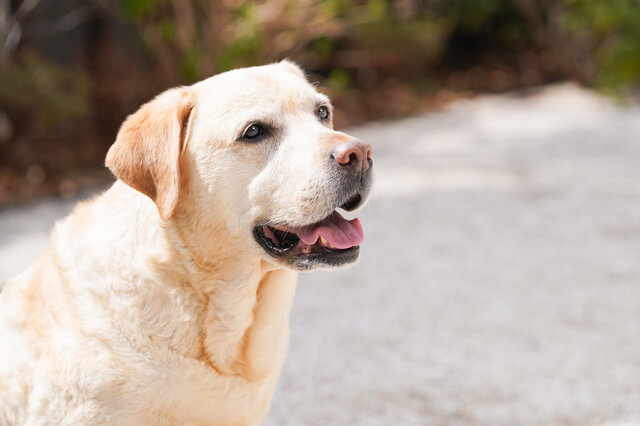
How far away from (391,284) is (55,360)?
3.27 meters

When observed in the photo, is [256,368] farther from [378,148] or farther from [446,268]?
[378,148]

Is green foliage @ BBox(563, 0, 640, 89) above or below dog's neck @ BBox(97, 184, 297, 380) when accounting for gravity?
above

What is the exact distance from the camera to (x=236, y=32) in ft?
27.2

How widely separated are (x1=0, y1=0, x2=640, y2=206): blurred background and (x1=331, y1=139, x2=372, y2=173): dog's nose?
5160 millimetres

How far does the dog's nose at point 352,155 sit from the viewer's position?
6.70 feet

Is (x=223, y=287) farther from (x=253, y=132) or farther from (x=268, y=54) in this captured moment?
(x=268, y=54)

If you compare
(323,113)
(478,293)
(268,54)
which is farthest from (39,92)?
(323,113)

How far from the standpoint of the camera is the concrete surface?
3561mm

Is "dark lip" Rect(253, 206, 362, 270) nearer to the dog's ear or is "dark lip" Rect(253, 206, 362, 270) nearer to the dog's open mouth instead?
the dog's open mouth

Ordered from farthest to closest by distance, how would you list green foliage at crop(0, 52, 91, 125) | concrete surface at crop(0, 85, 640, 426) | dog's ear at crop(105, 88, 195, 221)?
green foliage at crop(0, 52, 91, 125)
concrete surface at crop(0, 85, 640, 426)
dog's ear at crop(105, 88, 195, 221)

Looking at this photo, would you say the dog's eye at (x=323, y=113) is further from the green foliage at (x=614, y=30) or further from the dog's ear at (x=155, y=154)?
the green foliage at (x=614, y=30)

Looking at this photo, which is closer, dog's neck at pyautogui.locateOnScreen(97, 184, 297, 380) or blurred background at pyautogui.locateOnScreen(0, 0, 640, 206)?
dog's neck at pyautogui.locateOnScreen(97, 184, 297, 380)

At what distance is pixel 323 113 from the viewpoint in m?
2.37

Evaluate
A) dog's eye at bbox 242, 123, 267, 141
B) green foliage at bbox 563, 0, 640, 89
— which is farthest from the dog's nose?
green foliage at bbox 563, 0, 640, 89
